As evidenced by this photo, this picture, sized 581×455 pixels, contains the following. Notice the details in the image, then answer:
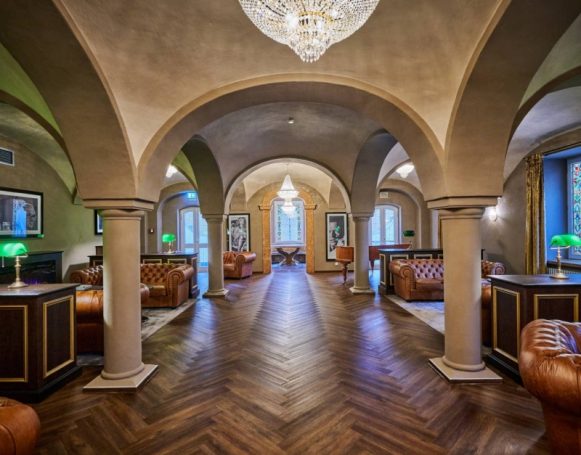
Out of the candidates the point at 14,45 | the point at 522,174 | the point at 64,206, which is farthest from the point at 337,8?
the point at 64,206

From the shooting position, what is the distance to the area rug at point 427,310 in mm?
5145

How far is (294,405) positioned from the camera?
2781 mm

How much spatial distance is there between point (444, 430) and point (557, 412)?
821mm

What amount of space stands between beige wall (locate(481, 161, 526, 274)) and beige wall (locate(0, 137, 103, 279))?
39.9 feet

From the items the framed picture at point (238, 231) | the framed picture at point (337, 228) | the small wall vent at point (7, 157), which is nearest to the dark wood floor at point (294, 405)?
the small wall vent at point (7, 157)

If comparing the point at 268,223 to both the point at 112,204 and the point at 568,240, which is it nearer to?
the point at 112,204

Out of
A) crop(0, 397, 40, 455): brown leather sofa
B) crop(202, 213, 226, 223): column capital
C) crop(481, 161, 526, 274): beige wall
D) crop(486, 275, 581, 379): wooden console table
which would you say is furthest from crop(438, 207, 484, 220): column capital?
crop(481, 161, 526, 274): beige wall

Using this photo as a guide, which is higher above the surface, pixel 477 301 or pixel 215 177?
pixel 215 177

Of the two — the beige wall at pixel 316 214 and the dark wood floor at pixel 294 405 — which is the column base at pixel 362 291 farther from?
the beige wall at pixel 316 214

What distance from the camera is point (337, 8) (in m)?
1.83

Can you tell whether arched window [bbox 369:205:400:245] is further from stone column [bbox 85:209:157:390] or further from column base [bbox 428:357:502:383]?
stone column [bbox 85:209:157:390]

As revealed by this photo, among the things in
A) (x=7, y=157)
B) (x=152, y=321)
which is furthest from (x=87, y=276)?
(x=7, y=157)

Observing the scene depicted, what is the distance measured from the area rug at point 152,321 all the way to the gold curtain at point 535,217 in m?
8.11

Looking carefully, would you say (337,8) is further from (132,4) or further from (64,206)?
(64,206)
